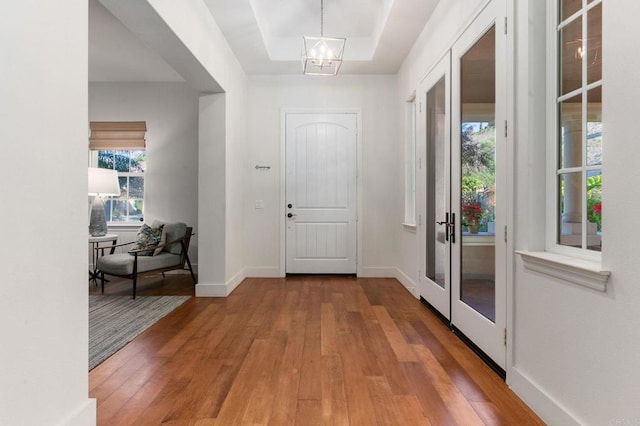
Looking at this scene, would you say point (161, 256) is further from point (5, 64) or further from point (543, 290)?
point (543, 290)

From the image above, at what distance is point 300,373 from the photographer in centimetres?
223

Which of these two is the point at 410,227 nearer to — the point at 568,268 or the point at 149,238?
the point at 568,268

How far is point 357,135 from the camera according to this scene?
17.1ft

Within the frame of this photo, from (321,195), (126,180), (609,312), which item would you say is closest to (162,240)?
(126,180)

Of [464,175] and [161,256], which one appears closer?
[464,175]

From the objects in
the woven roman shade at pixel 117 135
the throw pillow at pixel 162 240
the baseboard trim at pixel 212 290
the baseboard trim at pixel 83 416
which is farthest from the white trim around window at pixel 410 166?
the woven roman shade at pixel 117 135

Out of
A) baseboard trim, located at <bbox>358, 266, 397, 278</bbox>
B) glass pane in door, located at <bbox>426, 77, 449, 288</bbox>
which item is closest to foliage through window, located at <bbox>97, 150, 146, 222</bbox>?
baseboard trim, located at <bbox>358, 266, 397, 278</bbox>

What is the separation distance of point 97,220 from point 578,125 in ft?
17.3

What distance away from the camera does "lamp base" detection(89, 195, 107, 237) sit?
15.7ft

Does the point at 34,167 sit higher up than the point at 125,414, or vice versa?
the point at 34,167

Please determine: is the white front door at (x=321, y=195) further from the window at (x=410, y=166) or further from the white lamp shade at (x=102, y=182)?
the white lamp shade at (x=102, y=182)

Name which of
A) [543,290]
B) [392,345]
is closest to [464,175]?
[543,290]

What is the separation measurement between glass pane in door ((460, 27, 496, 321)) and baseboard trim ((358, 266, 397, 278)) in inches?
93.4

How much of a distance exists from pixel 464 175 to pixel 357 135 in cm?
259
